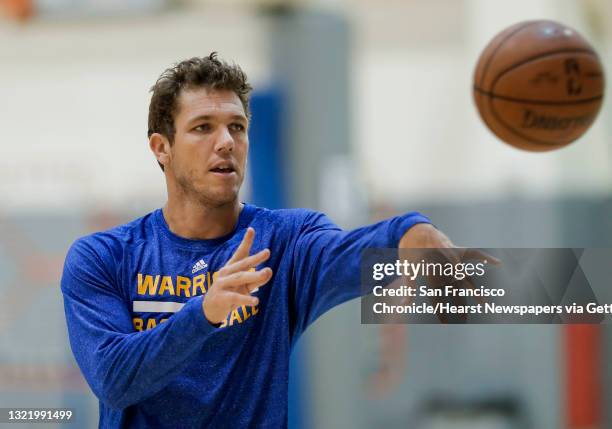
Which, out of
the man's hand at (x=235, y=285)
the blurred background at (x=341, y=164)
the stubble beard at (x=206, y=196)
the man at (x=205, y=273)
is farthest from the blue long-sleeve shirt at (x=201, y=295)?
the blurred background at (x=341, y=164)

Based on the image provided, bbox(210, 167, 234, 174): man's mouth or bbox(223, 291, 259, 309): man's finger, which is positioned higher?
Result: bbox(210, 167, 234, 174): man's mouth

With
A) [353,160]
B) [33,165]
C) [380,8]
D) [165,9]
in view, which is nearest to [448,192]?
[353,160]

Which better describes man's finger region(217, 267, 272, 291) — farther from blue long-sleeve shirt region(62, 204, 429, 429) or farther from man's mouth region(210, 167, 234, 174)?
man's mouth region(210, 167, 234, 174)

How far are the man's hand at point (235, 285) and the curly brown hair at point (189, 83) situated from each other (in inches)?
21.8

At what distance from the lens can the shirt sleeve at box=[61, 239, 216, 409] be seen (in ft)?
7.86

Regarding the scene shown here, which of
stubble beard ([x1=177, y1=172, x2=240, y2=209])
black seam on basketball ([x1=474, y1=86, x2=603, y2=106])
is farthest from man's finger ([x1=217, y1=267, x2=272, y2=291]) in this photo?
black seam on basketball ([x1=474, y1=86, x2=603, y2=106])

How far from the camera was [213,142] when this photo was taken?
8.74 feet

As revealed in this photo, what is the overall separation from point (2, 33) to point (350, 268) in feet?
20.7

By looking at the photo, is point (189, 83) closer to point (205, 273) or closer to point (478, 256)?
point (205, 273)

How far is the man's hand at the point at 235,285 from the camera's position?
7.53 feet

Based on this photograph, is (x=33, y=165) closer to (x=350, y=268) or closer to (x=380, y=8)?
(x=380, y=8)

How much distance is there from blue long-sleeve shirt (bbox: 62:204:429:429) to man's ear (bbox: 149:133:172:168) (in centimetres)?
21

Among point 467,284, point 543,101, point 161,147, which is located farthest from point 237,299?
point 543,101

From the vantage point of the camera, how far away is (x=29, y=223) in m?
7.99
